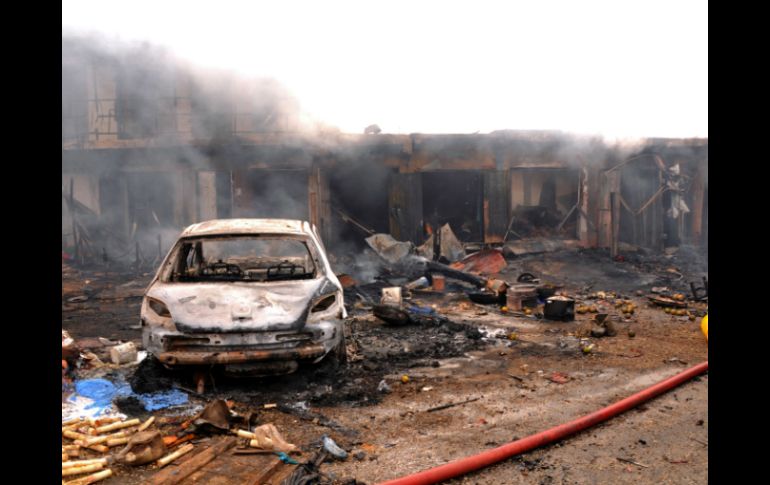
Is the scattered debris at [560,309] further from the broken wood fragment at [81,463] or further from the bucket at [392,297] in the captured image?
the broken wood fragment at [81,463]

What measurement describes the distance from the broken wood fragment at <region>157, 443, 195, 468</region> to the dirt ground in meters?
0.12

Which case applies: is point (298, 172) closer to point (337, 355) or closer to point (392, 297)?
point (392, 297)

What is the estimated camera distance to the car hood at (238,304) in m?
5.04

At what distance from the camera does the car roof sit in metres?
6.03

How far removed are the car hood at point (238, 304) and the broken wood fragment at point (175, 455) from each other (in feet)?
3.84

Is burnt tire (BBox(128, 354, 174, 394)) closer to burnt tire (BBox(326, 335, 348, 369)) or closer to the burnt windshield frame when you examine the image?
the burnt windshield frame

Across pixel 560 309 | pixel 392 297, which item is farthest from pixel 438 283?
→ pixel 560 309

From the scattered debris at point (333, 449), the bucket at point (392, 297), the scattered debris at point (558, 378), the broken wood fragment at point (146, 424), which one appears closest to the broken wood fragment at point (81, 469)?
the broken wood fragment at point (146, 424)

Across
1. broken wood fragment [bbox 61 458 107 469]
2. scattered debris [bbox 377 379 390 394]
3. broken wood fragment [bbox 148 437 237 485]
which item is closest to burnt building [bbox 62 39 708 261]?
scattered debris [bbox 377 379 390 394]

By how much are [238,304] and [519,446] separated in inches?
108
